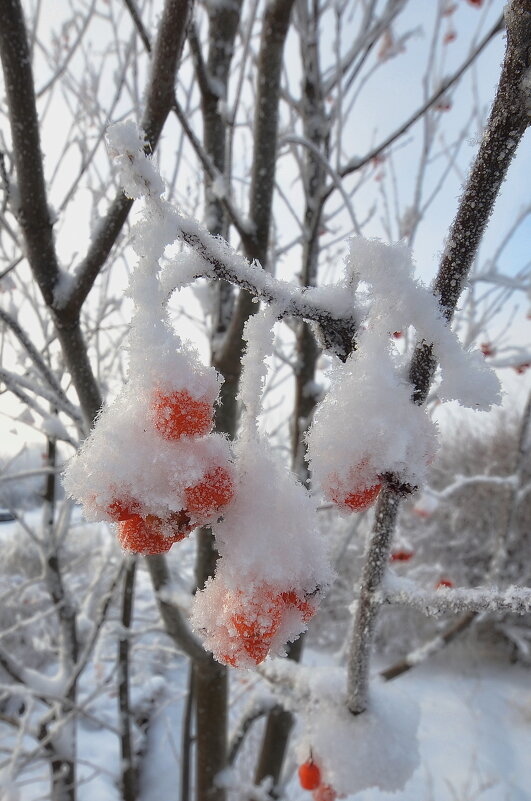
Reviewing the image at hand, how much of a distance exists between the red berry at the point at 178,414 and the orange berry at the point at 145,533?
75mm

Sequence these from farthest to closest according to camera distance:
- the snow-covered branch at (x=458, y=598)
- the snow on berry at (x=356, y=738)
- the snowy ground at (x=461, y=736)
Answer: the snowy ground at (x=461, y=736), the snow on berry at (x=356, y=738), the snow-covered branch at (x=458, y=598)

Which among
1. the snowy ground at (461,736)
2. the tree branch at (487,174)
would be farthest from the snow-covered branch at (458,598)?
the snowy ground at (461,736)

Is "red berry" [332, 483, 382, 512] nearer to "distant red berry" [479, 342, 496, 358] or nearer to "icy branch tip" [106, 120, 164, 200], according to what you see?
"icy branch tip" [106, 120, 164, 200]

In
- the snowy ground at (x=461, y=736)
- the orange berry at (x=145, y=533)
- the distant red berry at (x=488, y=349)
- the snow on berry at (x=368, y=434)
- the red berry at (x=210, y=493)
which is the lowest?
the snowy ground at (x=461, y=736)

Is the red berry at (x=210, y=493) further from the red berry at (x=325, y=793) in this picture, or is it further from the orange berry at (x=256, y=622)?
the red berry at (x=325, y=793)

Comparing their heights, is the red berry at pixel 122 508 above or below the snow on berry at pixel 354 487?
below

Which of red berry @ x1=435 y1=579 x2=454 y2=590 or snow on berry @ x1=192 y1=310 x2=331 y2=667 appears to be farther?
red berry @ x1=435 y1=579 x2=454 y2=590

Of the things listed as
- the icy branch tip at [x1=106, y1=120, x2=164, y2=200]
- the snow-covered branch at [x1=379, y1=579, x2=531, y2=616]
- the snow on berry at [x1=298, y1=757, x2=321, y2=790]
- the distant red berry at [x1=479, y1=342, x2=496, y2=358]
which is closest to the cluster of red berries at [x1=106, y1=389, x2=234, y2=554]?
the icy branch tip at [x1=106, y1=120, x2=164, y2=200]

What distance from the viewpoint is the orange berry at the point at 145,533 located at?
44 cm

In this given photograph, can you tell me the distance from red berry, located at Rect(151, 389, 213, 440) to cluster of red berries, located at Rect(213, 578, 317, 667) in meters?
0.15

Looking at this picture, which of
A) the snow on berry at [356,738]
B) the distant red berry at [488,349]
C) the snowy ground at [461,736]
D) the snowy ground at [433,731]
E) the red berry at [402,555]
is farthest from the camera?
the snowy ground at [461,736]

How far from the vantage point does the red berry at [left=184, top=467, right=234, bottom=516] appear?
Result: 0.42 meters

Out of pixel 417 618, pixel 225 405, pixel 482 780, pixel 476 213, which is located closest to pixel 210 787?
pixel 225 405

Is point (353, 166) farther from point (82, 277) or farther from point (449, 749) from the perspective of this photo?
point (449, 749)
